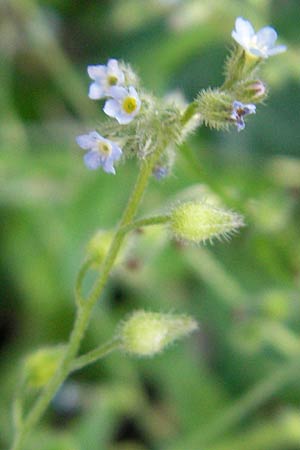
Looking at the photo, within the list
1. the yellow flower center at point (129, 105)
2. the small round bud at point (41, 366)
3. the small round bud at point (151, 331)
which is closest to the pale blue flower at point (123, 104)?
the yellow flower center at point (129, 105)

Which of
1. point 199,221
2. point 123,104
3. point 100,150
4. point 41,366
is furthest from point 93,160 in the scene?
point 41,366

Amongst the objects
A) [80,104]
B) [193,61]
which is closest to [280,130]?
[193,61]

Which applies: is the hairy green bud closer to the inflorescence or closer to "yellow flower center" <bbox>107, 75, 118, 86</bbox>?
the inflorescence

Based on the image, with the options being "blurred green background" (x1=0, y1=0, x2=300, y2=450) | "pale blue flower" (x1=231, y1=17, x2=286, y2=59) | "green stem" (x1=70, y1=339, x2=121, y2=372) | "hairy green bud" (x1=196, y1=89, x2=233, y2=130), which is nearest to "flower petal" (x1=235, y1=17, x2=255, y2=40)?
"pale blue flower" (x1=231, y1=17, x2=286, y2=59)

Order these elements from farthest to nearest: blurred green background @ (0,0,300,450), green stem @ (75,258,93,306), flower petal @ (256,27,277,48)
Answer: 1. blurred green background @ (0,0,300,450)
2. green stem @ (75,258,93,306)
3. flower petal @ (256,27,277,48)

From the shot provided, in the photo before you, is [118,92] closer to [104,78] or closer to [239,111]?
[104,78]
